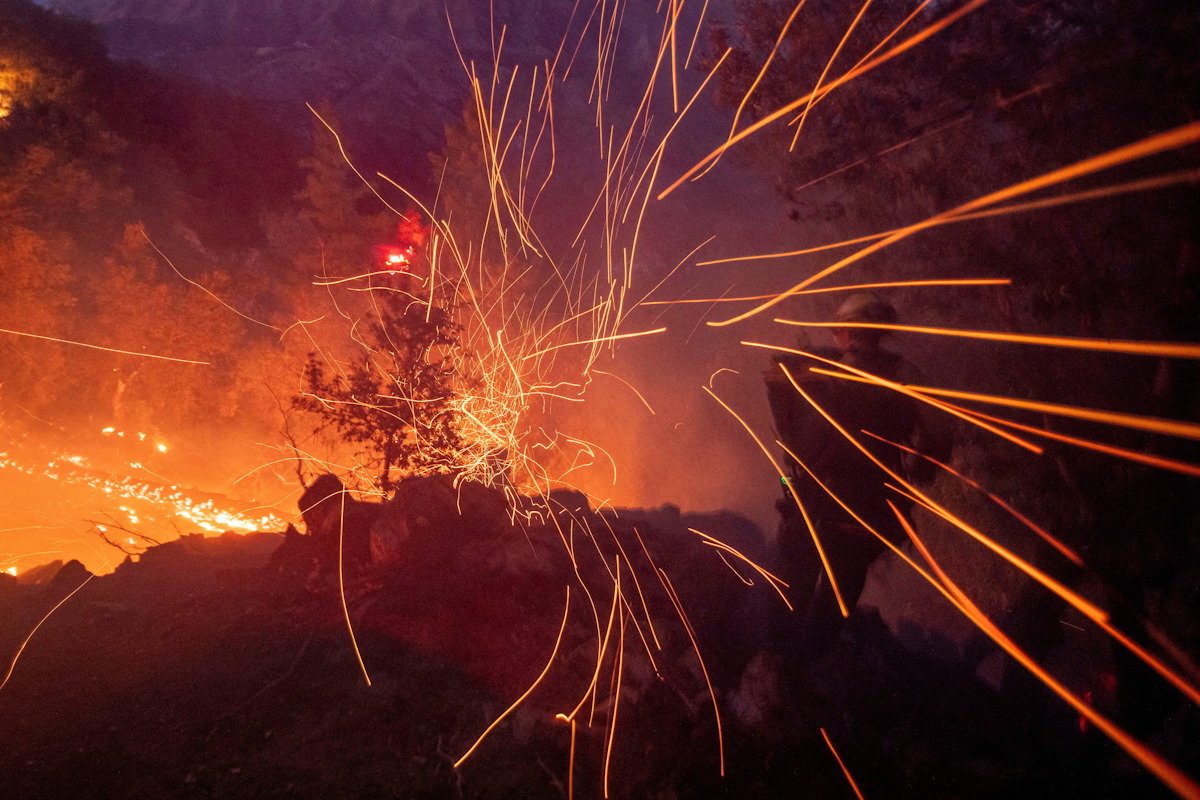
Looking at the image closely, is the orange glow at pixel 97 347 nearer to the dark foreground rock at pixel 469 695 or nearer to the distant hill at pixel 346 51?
the dark foreground rock at pixel 469 695

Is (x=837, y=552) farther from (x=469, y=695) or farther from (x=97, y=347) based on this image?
(x=97, y=347)

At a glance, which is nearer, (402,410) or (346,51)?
(402,410)

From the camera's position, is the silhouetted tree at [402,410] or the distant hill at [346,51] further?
the distant hill at [346,51]

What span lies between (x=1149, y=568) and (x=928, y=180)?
4.15 metres

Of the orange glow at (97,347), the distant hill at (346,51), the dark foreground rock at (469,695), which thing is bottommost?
the orange glow at (97,347)

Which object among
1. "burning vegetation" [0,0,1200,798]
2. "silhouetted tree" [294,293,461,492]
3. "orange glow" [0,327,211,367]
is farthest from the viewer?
"orange glow" [0,327,211,367]

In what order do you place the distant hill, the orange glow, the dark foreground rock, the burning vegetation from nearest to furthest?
1. the dark foreground rock
2. the burning vegetation
3. the orange glow
4. the distant hill

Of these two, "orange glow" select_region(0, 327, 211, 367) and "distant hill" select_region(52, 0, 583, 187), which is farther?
"distant hill" select_region(52, 0, 583, 187)

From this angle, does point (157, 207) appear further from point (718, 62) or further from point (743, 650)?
point (743, 650)

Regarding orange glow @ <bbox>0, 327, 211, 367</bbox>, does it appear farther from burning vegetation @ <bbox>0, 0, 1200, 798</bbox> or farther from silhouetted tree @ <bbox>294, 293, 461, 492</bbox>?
silhouetted tree @ <bbox>294, 293, 461, 492</bbox>

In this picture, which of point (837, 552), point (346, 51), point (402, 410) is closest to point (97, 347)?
point (402, 410)

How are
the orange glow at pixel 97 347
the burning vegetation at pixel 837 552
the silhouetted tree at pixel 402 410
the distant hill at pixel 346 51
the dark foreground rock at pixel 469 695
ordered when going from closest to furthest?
the dark foreground rock at pixel 469 695 → the burning vegetation at pixel 837 552 → the silhouetted tree at pixel 402 410 → the orange glow at pixel 97 347 → the distant hill at pixel 346 51

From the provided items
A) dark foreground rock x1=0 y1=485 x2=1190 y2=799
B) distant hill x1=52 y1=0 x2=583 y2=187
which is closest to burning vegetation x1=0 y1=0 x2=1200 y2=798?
dark foreground rock x1=0 y1=485 x2=1190 y2=799

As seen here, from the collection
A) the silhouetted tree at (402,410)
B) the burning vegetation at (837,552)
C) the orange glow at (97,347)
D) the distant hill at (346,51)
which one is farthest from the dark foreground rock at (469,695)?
the distant hill at (346,51)
